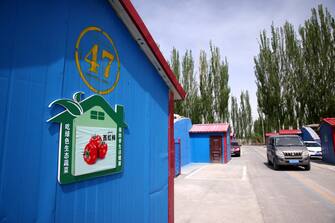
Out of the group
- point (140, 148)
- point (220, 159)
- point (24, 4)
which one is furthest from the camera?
point (220, 159)

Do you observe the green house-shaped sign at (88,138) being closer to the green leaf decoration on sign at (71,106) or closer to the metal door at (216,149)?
the green leaf decoration on sign at (71,106)

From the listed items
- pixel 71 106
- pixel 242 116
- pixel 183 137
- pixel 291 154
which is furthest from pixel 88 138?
pixel 242 116

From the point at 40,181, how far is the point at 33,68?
1.02 meters

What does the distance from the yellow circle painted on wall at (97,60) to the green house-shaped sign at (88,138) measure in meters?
0.20

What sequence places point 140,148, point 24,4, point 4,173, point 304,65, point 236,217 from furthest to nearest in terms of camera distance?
point 304,65
point 236,217
point 140,148
point 24,4
point 4,173

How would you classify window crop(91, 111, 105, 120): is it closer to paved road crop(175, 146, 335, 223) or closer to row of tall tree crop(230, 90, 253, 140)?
paved road crop(175, 146, 335, 223)

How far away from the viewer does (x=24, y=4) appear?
194cm

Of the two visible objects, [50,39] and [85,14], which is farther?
[85,14]

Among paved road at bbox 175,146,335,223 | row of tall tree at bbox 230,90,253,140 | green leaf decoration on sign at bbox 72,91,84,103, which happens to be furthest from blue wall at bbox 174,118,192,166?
row of tall tree at bbox 230,90,253,140

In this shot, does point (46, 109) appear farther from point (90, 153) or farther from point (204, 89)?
point (204, 89)

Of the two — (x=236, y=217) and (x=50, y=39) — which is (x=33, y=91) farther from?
(x=236, y=217)

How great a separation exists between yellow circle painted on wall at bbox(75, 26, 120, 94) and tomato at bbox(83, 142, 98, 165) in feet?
2.20

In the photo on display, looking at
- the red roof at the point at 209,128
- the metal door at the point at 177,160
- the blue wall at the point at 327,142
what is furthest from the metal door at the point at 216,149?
the blue wall at the point at 327,142

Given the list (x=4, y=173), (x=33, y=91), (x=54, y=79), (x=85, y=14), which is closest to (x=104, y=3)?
(x=85, y=14)
